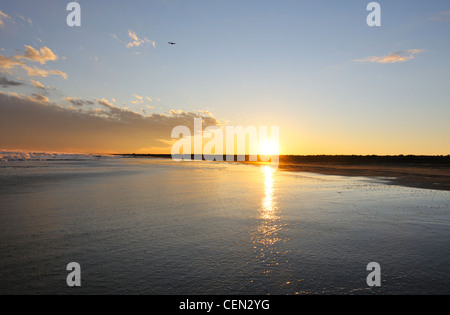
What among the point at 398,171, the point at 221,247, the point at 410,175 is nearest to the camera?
the point at 221,247

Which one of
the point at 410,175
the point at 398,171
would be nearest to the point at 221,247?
the point at 410,175

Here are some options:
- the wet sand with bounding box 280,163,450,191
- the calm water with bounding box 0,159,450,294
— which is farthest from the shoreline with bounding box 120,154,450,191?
the calm water with bounding box 0,159,450,294

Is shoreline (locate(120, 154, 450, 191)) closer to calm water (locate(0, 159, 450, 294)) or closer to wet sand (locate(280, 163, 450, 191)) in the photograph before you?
wet sand (locate(280, 163, 450, 191))

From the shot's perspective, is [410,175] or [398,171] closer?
[410,175]

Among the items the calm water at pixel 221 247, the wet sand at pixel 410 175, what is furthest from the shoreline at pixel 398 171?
the calm water at pixel 221 247

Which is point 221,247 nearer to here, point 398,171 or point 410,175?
point 410,175

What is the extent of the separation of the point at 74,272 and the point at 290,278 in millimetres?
4375

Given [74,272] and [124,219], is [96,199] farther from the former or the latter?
[74,272]

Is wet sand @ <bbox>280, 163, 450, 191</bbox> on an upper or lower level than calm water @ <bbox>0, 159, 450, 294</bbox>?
lower

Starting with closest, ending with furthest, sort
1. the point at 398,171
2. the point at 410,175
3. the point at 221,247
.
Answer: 1. the point at 221,247
2. the point at 410,175
3. the point at 398,171

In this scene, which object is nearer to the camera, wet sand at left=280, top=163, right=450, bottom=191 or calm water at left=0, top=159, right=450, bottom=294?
calm water at left=0, top=159, right=450, bottom=294
